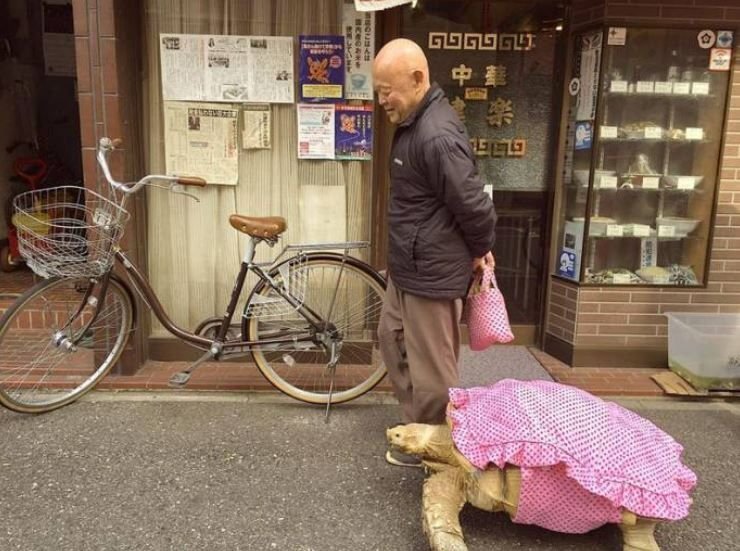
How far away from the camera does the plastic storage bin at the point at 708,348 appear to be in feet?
13.9

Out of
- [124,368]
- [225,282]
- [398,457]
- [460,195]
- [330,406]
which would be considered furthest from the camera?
[225,282]

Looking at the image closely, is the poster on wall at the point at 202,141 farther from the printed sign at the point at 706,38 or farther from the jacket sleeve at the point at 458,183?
the printed sign at the point at 706,38

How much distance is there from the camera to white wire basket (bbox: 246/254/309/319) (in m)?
3.82

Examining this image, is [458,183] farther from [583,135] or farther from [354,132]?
[583,135]

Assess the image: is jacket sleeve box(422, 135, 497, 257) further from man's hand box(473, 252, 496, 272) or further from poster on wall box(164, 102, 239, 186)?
poster on wall box(164, 102, 239, 186)

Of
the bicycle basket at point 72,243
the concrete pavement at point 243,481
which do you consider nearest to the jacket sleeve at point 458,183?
the concrete pavement at point 243,481

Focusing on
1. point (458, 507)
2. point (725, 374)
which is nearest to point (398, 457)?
point (458, 507)

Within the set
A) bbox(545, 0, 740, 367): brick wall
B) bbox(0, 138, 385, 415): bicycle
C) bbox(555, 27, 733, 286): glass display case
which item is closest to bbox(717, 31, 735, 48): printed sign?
bbox(555, 27, 733, 286): glass display case

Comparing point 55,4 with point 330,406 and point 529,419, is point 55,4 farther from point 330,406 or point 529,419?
point 529,419

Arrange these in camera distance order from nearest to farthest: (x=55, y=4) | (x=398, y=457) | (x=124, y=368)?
(x=398, y=457) → (x=124, y=368) → (x=55, y=4)

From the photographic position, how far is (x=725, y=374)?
4.27 m

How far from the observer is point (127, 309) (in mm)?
4004

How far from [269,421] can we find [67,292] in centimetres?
138

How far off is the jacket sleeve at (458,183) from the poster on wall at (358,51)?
1.67 m
